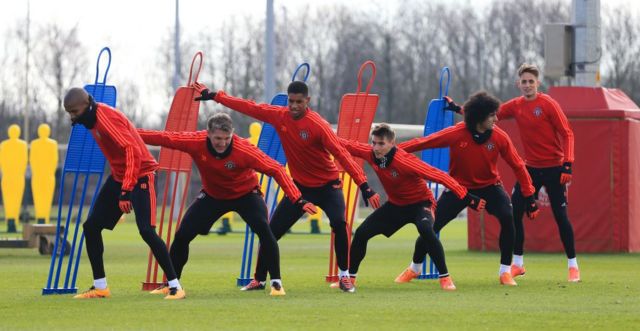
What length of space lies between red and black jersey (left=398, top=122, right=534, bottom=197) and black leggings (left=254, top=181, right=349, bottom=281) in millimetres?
925

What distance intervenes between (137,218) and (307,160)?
1.91 metres

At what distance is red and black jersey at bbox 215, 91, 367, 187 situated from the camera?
14203mm

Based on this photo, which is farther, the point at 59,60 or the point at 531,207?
the point at 59,60

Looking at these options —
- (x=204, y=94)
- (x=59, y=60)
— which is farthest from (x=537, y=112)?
(x=59, y=60)

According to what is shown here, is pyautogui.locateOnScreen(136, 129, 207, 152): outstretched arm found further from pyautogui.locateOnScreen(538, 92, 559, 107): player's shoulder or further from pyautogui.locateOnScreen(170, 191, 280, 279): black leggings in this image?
pyautogui.locateOnScreen(538, 92, 559, 107): player's shoulder

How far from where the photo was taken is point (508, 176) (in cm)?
2277

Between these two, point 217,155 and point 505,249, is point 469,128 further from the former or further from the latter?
point 217,155

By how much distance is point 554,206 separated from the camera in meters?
16.1

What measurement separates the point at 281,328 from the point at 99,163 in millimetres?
4451

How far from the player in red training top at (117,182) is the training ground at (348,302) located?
41cm

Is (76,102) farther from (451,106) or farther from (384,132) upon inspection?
(451,106)

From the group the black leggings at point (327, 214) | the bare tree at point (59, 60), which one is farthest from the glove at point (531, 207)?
the bare tree at point (59, 60)

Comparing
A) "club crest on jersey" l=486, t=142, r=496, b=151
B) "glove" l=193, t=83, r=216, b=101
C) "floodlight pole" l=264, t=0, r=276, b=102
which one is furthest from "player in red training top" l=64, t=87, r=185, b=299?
"floodlight pole" l=264, t=0, r=276, b=102

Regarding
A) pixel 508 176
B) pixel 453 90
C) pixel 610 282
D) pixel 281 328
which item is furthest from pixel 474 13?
pixel 281 328
